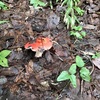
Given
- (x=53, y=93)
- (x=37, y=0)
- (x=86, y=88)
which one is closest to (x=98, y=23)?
(x=37, y=0)

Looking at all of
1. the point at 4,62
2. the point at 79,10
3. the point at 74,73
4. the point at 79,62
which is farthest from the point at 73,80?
the point at 79,10

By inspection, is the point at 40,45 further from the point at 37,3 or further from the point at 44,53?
the point at 37,3

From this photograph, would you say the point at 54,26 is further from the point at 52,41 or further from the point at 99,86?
the point at 99,86

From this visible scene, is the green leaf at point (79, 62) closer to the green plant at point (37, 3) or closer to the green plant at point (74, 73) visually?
the green plant at point (74, 73)

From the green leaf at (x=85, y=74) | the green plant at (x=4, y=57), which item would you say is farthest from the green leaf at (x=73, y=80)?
the green plant at (x=4, y=57)

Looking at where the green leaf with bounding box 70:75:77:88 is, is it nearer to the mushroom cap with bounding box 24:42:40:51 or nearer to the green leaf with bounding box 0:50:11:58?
the mushroom cap with bounding box 24:42:40:51

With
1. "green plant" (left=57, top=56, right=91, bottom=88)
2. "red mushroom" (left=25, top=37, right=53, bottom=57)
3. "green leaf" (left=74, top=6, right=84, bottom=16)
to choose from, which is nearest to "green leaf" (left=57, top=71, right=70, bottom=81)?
"green plant" (left=57, top=56, right=91, bottom=88)
